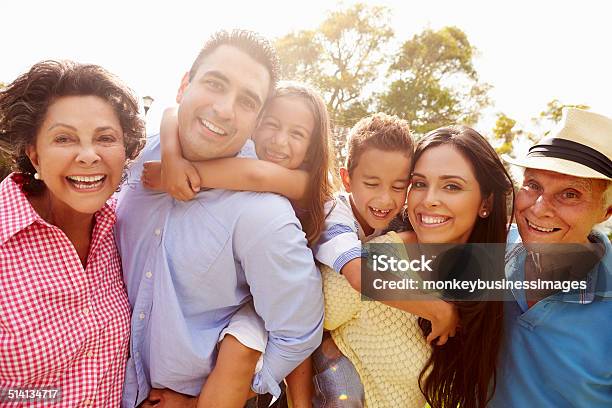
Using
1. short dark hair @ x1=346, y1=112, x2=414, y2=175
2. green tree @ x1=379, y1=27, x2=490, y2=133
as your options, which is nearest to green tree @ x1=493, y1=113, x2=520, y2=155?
green tree @ x1=379, y1=27, x2=490, y2=133

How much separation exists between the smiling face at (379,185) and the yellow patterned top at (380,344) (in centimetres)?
56

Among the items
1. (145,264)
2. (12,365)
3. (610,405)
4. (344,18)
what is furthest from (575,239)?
(344,18)

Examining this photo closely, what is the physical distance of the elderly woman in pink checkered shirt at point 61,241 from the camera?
2.04 m

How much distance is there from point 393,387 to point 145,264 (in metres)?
1.42

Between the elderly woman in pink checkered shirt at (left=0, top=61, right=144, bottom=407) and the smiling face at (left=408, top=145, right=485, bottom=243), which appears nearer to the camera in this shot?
the elderly woman in pink checkered shirt at (left=0, top=61, right=144, bottom=407)

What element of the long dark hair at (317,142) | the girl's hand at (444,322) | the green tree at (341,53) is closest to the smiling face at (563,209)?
the girl's hand at (444,322)

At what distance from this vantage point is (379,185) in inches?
114

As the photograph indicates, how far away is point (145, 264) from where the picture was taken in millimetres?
2408

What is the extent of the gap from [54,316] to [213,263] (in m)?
0.70

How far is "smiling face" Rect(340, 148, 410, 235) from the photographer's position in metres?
2.84

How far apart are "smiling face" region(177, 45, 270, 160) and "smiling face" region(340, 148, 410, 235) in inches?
30.5

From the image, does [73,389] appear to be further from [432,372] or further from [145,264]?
[432,372]

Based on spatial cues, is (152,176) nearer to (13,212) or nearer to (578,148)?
(13,212)

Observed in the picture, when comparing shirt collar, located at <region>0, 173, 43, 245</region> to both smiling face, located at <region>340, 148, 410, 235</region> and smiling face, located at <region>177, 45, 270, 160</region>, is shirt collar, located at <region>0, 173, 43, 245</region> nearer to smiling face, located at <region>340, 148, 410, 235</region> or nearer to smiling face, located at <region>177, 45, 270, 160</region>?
smiling face, located at <region>177, 45, 270, 160</region>
